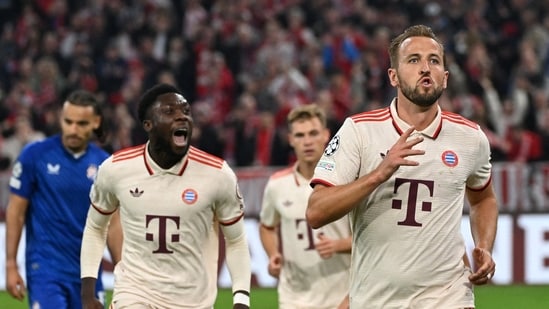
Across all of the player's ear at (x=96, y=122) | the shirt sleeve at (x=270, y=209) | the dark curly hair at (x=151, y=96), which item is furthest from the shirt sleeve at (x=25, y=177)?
the shirt sleeve at (x=270, y=209)

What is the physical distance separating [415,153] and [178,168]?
73.0 inches

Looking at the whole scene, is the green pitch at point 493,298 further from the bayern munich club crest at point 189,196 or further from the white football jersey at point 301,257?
the bayern munich club crest at point 189,196

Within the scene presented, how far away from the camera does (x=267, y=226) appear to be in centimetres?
883

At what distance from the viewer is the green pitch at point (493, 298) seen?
12.1 meters

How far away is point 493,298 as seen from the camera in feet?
42.0

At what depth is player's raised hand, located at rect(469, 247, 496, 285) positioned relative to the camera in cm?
540

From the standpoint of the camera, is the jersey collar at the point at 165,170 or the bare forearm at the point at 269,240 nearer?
the jersey collar at the point at 165,170

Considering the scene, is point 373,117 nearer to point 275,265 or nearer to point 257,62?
point 275,265

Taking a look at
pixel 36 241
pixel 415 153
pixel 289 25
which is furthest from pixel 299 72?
pixel 415 153

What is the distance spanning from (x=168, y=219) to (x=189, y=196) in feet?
0.57

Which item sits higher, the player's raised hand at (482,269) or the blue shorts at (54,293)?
the player's raised hand at (482,269)

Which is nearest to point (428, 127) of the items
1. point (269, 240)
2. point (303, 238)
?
point (303, 238)

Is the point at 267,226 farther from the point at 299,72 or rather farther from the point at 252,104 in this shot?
the point at 299,72

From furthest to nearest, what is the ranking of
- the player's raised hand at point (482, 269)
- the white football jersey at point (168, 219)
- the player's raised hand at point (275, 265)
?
the player's raised hand at point (275, 265)
the white football jersey at point (168, 219)
the player's raised hand at point (482, 269)
